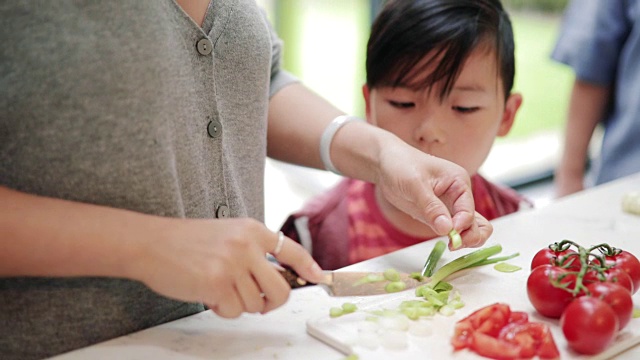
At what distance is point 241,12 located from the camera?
1.18 metres

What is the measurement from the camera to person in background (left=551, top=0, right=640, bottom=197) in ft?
7.45

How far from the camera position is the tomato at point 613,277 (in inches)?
42.3

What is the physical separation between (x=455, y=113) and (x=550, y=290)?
682 millimetres

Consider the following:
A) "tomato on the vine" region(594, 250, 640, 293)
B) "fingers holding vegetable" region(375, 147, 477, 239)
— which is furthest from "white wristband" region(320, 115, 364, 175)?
"tomato on the vine" region(594, 250, 640, 293)

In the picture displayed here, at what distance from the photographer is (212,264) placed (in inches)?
35.1

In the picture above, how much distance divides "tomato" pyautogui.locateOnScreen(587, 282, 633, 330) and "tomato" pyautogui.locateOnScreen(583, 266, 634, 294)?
0.03 m

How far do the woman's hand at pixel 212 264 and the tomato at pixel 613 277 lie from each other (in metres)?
0.48

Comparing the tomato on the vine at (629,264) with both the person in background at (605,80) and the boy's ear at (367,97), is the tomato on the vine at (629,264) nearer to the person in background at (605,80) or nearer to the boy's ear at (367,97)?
the boy's ear at (367,97)

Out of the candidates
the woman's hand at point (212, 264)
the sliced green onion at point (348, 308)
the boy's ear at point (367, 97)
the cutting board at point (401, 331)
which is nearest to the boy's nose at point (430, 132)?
the boy's ear at point (367, 97)

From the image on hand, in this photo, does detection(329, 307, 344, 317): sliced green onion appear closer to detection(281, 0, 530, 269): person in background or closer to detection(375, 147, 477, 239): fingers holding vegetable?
detection(375, 147, 477, 239): fingers holding vegetable

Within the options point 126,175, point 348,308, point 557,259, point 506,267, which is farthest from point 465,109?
point 126,175

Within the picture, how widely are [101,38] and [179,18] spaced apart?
16cm

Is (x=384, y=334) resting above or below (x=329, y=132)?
below

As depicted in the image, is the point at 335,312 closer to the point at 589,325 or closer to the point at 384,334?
the point at 384,334
